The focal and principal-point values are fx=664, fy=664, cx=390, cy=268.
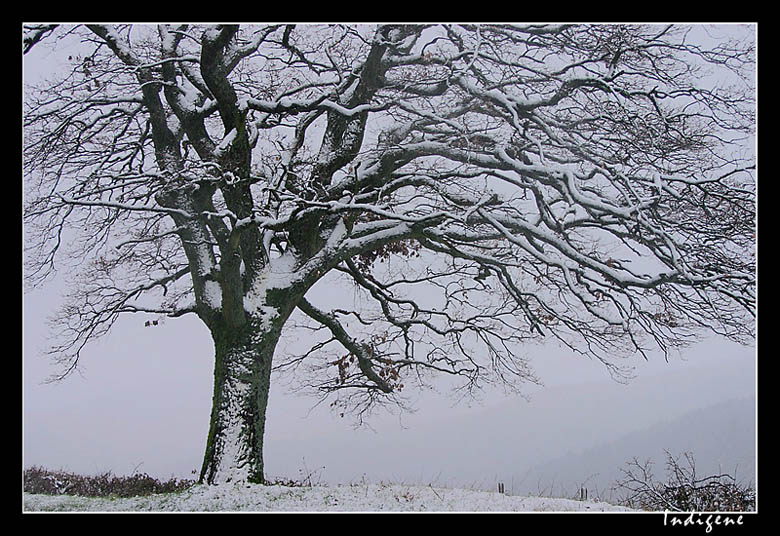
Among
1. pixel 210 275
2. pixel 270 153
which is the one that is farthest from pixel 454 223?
pixel 210 275

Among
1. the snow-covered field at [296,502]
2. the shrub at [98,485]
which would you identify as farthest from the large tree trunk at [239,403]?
the shrub at [98,485]

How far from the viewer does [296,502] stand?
880 centimetres

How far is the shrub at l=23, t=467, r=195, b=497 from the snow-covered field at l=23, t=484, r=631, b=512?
0.63 meters

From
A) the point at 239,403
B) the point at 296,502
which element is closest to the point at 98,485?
the point at 239,403

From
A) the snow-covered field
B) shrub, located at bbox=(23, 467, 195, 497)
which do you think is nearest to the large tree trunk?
the snow-covered field

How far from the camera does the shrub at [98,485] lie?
33.3ft

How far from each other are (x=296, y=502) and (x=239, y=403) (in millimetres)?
1859

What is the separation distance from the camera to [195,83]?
11344mm

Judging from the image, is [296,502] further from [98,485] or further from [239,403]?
[98,485]

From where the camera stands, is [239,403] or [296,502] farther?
[239,403]

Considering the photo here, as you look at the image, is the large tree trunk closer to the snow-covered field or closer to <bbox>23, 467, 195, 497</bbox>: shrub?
the snow-covered field

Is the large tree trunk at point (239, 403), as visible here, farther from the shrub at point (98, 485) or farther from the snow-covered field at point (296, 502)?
the shrub at point (98, 485)

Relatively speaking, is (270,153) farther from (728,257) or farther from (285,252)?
(728,257)

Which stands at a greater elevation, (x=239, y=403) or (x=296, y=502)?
(x=239, y=403)
